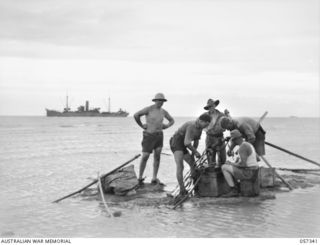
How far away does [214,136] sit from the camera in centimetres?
994

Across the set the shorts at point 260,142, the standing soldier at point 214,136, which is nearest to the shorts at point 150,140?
the standing soldier at point 214,136

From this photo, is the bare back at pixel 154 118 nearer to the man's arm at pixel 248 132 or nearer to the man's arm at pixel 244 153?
the man's arm at pixel 248 132

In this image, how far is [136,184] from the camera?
10.2 metres

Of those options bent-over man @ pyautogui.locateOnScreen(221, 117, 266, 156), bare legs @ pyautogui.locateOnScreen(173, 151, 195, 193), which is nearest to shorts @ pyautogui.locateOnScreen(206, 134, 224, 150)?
bent-over man @ pyautogui.locateOnScreen(221, 117, 266, 156)

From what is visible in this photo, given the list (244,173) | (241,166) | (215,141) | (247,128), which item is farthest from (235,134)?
(215,141)

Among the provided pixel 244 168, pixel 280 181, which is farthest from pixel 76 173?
pixel 244 168

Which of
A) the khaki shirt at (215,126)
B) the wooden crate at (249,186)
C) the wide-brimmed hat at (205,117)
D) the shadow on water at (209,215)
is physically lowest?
the shadow on water at (209,215)

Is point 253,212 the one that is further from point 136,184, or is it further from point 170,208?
point 136,184

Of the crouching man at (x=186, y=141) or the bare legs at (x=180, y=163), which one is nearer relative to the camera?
the crouching man at (x=186, y=141)

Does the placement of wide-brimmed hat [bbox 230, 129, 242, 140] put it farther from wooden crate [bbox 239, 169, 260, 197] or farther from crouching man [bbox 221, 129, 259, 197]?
wooden crate [bbox 239, 169, 260, 197]

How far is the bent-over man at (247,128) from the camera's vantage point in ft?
30.8

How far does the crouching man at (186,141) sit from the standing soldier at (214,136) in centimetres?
41

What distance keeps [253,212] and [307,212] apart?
1.04 m

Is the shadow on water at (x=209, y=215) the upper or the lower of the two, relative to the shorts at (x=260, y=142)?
lower
